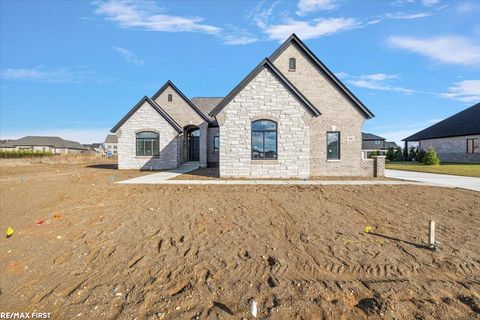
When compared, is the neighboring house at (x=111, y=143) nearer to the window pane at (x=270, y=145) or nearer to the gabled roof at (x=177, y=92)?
the gabled roof at (x=177, y=92)

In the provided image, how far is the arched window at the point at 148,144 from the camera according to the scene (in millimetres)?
20281

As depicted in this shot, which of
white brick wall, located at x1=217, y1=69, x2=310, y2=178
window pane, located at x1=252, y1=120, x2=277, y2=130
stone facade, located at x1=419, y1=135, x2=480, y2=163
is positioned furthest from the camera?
stone facade, located at x1=419, y1=135, x2=480, y2=163

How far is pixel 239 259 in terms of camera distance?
4.75 meters

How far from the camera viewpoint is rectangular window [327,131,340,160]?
16.2 metres

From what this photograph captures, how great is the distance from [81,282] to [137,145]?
17.4 metres

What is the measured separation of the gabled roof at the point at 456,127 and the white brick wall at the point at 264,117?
2873cm

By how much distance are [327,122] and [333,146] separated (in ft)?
5.28

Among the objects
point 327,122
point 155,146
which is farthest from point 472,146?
point 155,146

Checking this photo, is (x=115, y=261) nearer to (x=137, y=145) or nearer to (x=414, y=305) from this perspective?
(x=414, y=305)

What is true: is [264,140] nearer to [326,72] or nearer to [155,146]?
[326,72]

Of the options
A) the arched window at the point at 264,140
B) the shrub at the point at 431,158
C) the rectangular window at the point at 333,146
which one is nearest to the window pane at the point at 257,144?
the arched window at the point at 264,140

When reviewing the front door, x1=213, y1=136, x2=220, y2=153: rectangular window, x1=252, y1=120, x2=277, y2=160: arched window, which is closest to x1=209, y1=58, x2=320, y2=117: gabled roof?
x1=252, y1=120, x2=277, y2=160: arched window

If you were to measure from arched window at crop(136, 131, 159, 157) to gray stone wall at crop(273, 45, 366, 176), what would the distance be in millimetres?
11617

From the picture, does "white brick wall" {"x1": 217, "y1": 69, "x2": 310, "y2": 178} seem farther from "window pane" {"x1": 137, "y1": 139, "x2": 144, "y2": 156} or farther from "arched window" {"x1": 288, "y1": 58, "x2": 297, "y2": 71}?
"window pane" {"x1": 137, "y1": 139, "x2": 144, "y2": 156}
